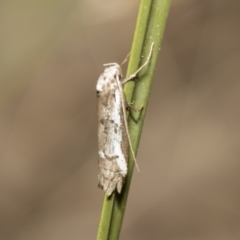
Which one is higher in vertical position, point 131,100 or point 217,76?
point 217,76

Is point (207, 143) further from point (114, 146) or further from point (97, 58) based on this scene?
point (114, 146)

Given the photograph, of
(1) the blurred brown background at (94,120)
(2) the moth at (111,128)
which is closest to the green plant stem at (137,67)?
(2) the moth at (111,128)

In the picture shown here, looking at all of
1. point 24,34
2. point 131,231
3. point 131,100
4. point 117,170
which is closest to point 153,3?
point 131,100

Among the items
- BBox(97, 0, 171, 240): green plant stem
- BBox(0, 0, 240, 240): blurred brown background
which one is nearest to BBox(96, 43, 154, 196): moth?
BBox(97, 0, 171, 240): green plant stem

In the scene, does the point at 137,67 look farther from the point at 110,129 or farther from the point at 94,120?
the point at 94,120

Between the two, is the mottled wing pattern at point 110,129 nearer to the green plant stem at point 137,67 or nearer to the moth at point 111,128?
the moth at point 111,128

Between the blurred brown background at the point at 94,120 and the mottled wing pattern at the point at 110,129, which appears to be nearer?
the mottled wing pattern at the point at 110,129

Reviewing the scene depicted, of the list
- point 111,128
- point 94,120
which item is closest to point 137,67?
point 111,128
